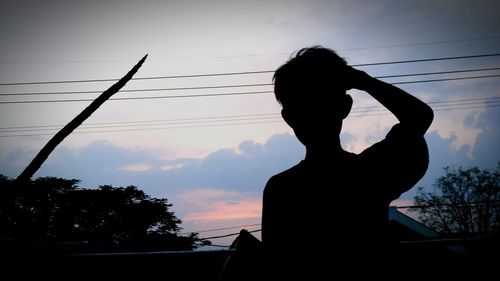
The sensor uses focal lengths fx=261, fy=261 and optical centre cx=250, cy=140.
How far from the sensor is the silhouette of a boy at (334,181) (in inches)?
32.3

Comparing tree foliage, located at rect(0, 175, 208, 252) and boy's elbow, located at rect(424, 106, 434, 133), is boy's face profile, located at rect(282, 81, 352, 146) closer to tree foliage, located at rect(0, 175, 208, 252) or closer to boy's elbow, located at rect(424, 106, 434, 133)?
boy's elbow, located at rect(424, 106, 434, 133)

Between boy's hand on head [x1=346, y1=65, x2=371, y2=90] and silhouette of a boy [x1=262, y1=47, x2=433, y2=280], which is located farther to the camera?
boy's hand on head [x1=346, y1=65, x2=371, y2=90]

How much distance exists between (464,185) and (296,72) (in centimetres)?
4364

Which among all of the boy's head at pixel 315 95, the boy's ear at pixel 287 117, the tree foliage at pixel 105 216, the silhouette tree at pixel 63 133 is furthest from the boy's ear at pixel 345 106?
the tree foliage at pixel 105 216

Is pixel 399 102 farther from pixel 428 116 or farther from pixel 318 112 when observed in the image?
pixel 318 112

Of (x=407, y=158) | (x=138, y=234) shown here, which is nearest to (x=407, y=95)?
(x=407, y=158)

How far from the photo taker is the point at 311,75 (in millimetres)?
1048

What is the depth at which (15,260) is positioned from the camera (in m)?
2.17

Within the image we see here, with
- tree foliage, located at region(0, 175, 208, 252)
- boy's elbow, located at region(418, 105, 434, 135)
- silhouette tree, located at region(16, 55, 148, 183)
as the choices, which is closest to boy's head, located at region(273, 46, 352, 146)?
boy's elbow, located at region(418, 105, 434, 135)

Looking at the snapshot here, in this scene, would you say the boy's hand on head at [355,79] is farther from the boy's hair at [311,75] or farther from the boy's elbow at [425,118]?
the boy's elbow at [425,118]

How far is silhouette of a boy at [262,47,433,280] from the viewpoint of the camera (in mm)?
820

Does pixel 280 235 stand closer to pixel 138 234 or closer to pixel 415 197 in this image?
pixel 138 234

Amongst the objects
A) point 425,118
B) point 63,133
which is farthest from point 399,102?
point 63,133

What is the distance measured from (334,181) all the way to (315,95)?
1.09ft
